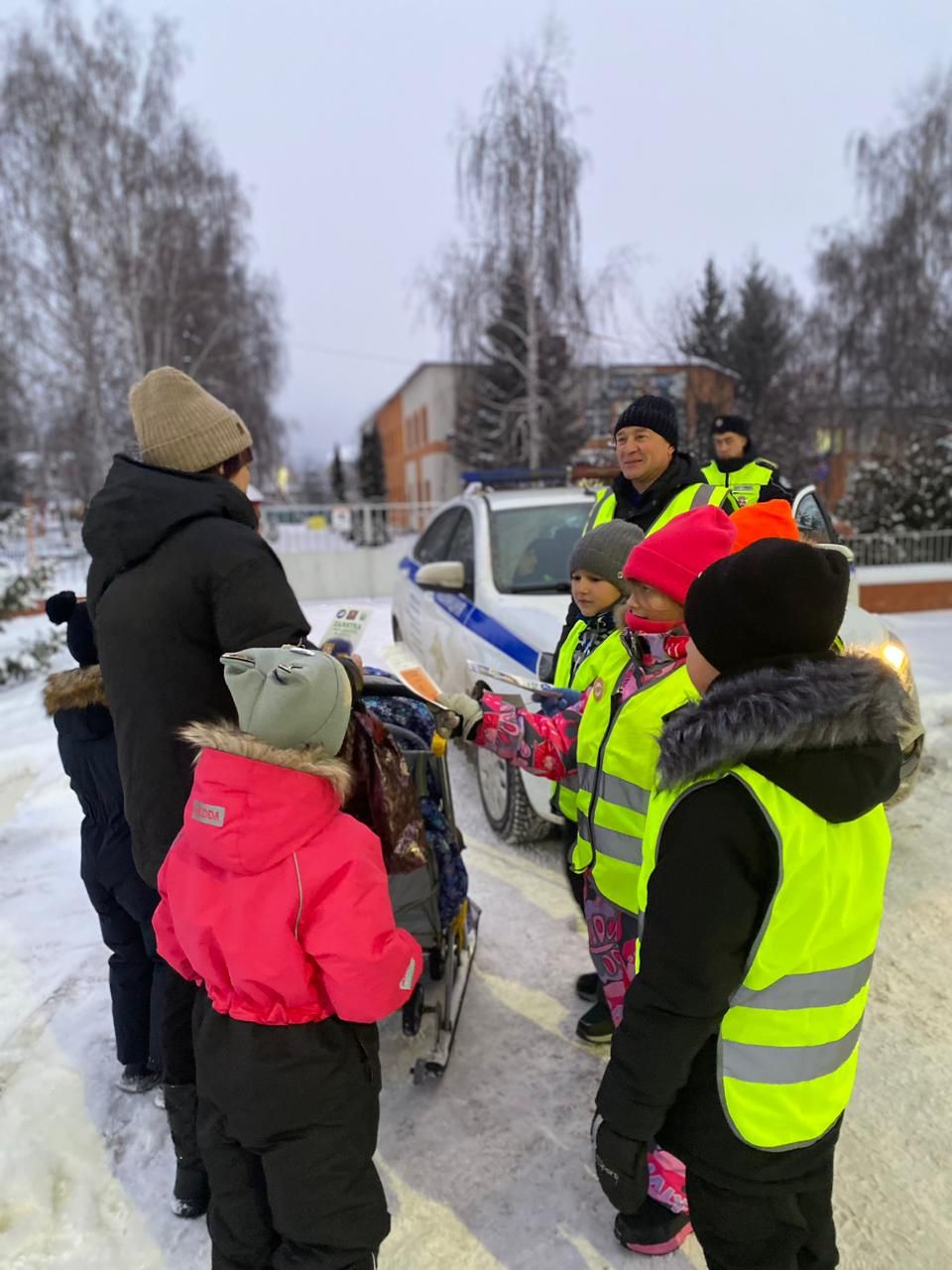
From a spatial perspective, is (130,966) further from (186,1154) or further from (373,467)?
(373,467)

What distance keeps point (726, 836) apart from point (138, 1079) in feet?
7.25

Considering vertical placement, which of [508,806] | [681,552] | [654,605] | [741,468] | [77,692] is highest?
[741,468]

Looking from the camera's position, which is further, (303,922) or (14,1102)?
(14,1102)

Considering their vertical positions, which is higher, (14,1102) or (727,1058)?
(727,1058)

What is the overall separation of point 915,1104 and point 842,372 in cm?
2399

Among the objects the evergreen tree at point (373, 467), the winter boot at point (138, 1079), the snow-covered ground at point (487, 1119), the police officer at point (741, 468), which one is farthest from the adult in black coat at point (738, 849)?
the evergreen tree at point (373, 467)

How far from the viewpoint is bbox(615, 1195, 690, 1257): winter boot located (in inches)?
76.4

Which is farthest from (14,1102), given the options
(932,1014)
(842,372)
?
(842,372)

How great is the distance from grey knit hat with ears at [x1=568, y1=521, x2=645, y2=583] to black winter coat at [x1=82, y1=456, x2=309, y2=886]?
939 millimetres

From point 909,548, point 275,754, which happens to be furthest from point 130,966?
point 909,548

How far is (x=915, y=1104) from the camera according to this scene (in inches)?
95.0

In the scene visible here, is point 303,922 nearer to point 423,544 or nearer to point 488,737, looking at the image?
point 488,737

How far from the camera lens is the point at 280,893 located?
1.53m

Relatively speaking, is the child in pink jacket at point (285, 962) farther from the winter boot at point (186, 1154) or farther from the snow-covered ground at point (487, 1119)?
the snow-covered ground at point (487, 1119)
